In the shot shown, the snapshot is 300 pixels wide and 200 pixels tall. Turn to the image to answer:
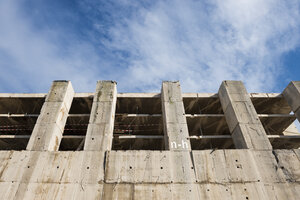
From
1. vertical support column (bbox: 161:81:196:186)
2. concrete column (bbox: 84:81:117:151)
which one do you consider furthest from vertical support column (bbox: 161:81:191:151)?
concrete column (bbox: 84:81:117:151)

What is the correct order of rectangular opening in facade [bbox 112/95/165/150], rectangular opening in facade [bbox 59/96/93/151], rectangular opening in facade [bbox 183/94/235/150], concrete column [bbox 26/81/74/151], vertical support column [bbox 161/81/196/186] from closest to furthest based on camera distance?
vertical support column [bbox 161/81/196/186]
concrete column [bbox 26/81/74/151]
rectangular opening in facade [bbox 59/96/93/151]
rectangular opening in facade [bbox 112/95/165/150]
rectangular opening in facade [bbox 183/94/235/150]

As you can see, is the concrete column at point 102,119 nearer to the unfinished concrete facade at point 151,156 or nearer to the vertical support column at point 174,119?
the unfinished concrete facade at point 151,156

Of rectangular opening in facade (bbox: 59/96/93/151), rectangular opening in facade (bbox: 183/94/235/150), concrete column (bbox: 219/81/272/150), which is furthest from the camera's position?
rectangular opening in facade (bbox: 183/94/235/150)

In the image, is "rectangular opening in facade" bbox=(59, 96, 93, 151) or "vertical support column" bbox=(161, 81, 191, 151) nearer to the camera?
"vertical support column" bbox=(161, 81, 191, 151)

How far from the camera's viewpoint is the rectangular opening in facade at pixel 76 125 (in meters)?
11.0

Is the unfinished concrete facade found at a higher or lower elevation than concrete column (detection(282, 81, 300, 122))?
lower

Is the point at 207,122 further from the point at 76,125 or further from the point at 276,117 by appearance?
the point at 76,125

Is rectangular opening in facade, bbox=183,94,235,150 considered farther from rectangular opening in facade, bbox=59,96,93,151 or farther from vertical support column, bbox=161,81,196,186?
rectangular opening in facade, bbox=59,96,93,151

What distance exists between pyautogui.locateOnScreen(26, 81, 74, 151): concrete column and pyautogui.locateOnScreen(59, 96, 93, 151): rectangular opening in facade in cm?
59

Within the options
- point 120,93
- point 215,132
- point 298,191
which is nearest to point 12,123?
point 120,93

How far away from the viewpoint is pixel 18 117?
466 inches

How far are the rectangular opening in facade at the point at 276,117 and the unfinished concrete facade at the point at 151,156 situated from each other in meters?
0.07

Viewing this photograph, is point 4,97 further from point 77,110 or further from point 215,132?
point 215,132

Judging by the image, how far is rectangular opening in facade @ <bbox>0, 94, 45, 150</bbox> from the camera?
11.7 meters
